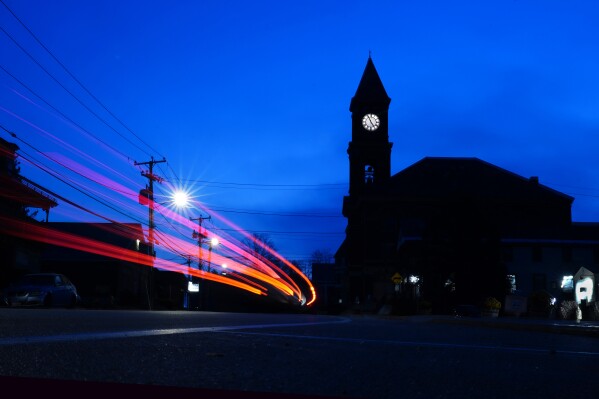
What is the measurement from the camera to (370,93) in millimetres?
75875

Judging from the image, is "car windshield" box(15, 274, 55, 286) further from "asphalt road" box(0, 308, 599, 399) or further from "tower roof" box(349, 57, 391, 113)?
"tower roof" box(349, 57, 391, 113)

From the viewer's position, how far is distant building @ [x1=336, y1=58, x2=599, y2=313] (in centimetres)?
5384

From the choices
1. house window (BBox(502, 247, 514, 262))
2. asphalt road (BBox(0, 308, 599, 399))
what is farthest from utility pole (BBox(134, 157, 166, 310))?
asphalt road (BBox(0, 308, 599, 399))

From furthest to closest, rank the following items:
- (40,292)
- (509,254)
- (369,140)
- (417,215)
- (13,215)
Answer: (369,140) < (417,215) < (509,254) < (13,215) < (40,292)

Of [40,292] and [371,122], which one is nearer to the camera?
[40,292]

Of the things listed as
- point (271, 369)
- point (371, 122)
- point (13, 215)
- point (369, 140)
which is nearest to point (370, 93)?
point (371, 122)

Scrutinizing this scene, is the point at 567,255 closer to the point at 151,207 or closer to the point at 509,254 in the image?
the point at 509,254

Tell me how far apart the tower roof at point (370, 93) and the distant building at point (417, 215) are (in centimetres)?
11

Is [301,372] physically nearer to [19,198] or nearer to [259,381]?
Answer: [259,381]

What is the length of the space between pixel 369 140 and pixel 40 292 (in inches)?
2074

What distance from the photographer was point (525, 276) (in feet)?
177

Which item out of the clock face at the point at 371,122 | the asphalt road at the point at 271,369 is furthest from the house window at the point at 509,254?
the asphalt road at the point at 271,369

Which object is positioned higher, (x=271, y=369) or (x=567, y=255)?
(x=567, y=255)

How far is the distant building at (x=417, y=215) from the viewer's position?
53844 millimetres
